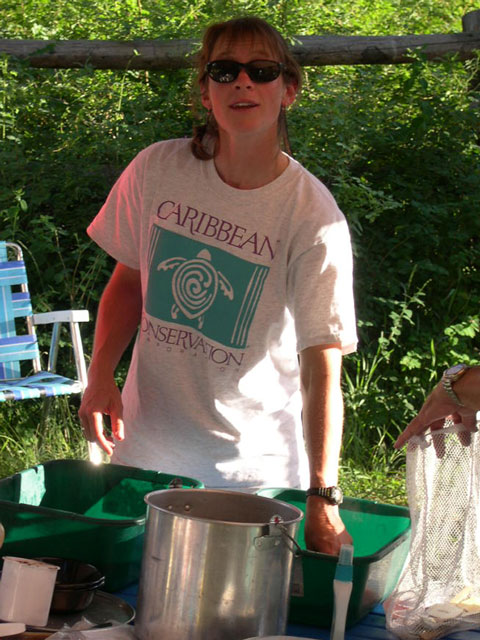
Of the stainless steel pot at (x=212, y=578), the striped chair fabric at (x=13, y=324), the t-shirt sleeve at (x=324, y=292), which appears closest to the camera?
the stainless steel pot at (x=212, y=578)

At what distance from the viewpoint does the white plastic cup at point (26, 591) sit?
117 centimetres

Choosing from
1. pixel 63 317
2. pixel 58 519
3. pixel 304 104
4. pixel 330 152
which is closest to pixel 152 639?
pixel 58 519

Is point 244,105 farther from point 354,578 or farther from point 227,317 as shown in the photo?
point 354,578

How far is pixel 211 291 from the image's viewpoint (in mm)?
1780

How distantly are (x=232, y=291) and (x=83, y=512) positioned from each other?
1.64 feet

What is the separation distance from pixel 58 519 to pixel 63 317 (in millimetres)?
3089

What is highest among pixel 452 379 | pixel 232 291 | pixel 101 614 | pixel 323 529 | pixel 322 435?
pixel 232 291

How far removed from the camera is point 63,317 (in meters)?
4.30

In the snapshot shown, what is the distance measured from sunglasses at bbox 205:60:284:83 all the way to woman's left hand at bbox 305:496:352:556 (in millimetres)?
848

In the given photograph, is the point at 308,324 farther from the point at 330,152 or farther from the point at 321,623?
the point at 330,152

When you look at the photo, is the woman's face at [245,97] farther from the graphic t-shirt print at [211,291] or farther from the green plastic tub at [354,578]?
the green plastic tub at [354,578]

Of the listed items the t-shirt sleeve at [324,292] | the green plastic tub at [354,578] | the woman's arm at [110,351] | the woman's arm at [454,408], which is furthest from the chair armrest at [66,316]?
the woman's arm at [454,408]

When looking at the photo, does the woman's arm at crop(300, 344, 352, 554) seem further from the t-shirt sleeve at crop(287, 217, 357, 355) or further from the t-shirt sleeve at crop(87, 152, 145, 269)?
the t-shirt sleeve at crop(87, 152, 145, 269)

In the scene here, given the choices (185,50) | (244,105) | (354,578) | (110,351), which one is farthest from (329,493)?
(185,50)
